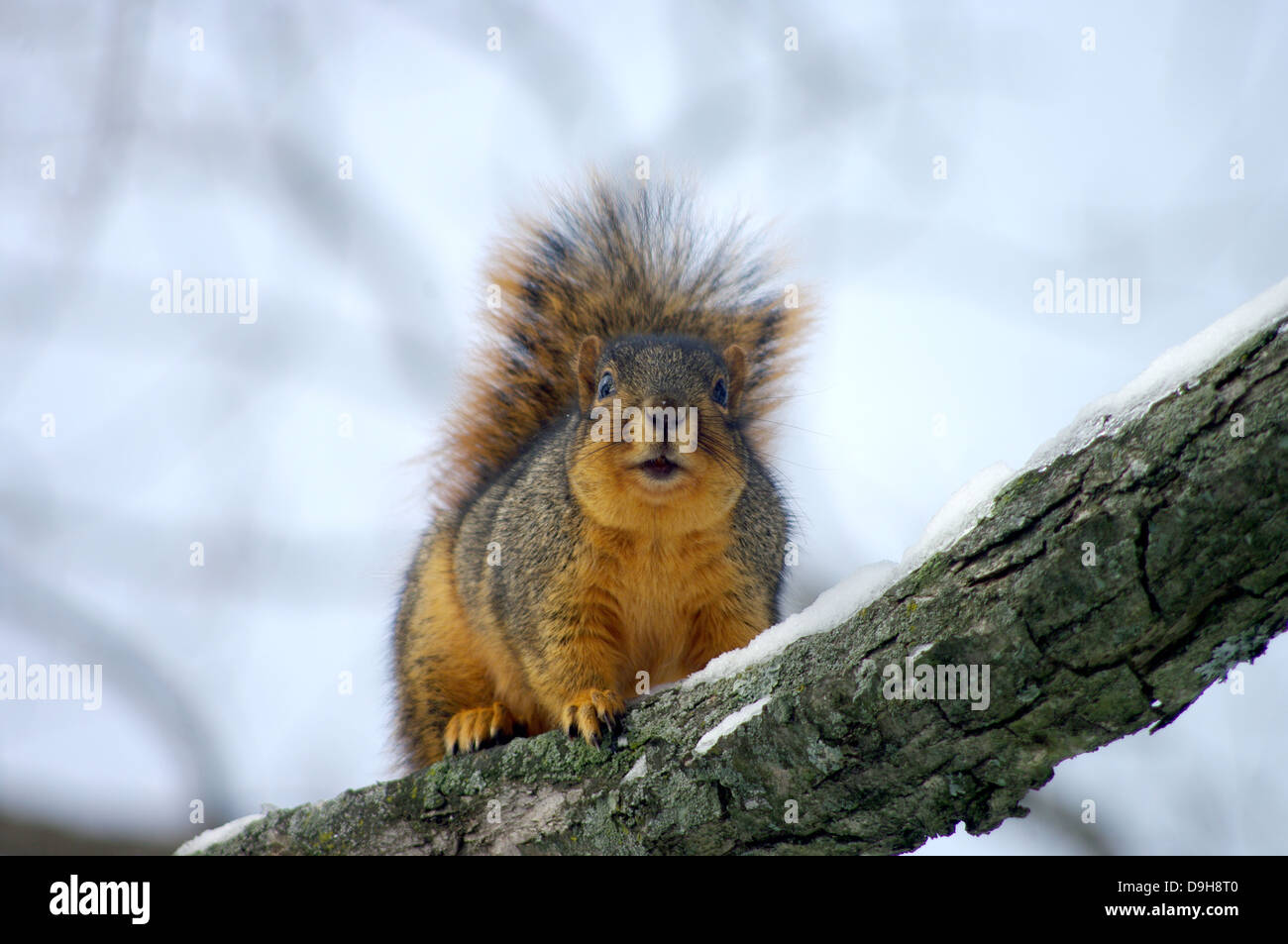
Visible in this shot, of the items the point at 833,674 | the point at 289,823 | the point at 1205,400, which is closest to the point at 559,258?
the point at 289,823

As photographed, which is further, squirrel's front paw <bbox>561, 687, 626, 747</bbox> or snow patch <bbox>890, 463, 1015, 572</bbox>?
squirrel's front paw <bbox>561, 687, 626, 747</bbox>

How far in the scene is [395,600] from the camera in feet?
12.8

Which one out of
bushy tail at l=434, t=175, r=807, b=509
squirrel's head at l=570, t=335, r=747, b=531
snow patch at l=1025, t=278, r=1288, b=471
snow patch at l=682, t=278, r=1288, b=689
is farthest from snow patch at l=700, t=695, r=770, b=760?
bushy tail at l=434, t=175, r=807, b=509

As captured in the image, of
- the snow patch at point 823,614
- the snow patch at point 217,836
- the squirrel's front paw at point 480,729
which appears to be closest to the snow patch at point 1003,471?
the snow patch at point 823,614

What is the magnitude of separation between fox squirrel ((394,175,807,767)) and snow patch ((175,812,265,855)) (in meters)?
0.58

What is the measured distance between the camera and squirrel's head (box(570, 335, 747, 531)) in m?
2.57

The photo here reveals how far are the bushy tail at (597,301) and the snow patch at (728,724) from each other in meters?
1.90

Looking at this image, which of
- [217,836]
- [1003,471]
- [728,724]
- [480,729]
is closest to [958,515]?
[1003,471]

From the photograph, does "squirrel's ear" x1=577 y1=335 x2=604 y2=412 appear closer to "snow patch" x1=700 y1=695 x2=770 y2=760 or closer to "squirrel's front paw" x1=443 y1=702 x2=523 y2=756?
"squirrel's front paw" x1=443 y1=702 x2=523 y2=756

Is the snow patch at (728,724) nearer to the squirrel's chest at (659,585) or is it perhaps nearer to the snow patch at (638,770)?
the snow patch at (638,770)

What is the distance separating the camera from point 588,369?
3080 mm

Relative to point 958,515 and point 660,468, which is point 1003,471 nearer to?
point 958,515
